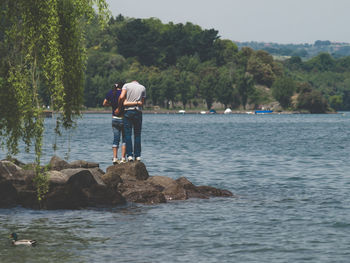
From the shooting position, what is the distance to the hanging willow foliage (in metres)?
17.5

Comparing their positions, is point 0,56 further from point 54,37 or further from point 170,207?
point 170,207

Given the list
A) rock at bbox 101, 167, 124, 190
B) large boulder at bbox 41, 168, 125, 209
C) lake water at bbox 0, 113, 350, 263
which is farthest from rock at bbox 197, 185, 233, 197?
large boulder at bbox 41, 168, 125, 209

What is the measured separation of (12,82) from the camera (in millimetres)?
17797

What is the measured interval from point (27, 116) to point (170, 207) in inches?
231

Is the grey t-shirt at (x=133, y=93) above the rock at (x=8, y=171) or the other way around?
above

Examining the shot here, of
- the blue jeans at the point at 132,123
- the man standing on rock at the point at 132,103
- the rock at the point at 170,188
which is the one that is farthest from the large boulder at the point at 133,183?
the man standing on rock at the point at 132,103

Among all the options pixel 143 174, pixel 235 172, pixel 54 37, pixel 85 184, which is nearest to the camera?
pixel 54 37

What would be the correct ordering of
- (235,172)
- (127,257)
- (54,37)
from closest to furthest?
1. (127,257)
2. (54,37)
3. (235,172)

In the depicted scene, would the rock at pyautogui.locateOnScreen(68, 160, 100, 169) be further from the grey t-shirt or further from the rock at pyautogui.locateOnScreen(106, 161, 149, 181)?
the grey t-shirt

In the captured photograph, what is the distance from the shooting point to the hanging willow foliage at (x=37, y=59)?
17.5m

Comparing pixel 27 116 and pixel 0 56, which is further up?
pixel 0 56

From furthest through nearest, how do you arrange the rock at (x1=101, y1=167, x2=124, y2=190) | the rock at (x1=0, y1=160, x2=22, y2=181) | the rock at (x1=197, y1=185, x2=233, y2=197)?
the rock at (x1=197, y1=185, x2=233, y2=197) < the rock at (x1=101, y1=167, x2=124, y2=190) < the rock at (x1=0, y1=160, x2=22, y2=181)

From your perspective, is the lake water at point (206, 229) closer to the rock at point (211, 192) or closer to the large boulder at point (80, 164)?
the rock at point (211, 192)

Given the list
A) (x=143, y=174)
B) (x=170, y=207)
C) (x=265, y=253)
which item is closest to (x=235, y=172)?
(x=143, y=174)
